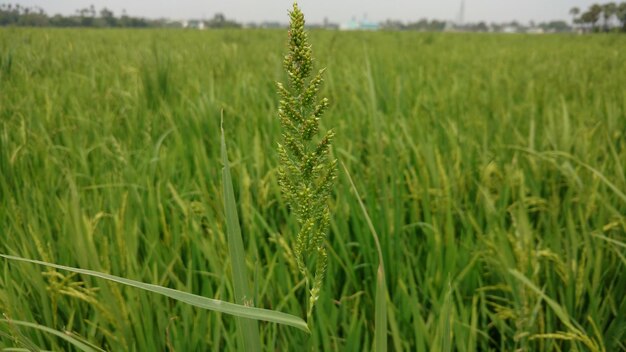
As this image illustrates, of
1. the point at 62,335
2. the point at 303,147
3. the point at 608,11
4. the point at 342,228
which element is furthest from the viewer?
the point at 608,11

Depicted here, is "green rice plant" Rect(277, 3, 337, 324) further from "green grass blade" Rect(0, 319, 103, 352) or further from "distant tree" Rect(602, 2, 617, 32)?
"distant tree" Rect(602, 2, 617, 32)

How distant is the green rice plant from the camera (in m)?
0.35

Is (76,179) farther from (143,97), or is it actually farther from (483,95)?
(483,95)

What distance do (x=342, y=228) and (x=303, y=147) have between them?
1.00 metres

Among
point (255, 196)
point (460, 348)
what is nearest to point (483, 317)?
point (460, 348)

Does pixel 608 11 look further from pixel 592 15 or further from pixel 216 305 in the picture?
pixel 216 305

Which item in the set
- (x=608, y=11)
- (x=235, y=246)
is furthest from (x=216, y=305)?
(x=608, y=11)

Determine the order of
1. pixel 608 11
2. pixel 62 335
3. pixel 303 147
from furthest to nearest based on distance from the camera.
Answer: pixel 608 11, pixel 62 335, pixel 303 147

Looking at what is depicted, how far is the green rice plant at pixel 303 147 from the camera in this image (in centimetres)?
35

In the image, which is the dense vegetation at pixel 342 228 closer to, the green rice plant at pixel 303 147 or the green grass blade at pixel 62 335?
the green grass blade at pixel 62 335

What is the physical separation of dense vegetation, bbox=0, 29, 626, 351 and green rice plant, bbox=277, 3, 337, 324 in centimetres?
19

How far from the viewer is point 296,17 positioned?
1.13 feet

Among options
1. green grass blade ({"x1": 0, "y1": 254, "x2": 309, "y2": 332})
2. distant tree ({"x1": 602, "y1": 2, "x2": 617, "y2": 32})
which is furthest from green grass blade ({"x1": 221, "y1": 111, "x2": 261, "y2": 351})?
distant tree ({"x1": 602, "y1": 2, "x2": 617, "y2": 32})

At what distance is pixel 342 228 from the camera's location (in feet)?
4.41
